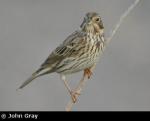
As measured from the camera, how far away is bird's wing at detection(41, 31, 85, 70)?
11.7m

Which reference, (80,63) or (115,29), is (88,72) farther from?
(115,29)

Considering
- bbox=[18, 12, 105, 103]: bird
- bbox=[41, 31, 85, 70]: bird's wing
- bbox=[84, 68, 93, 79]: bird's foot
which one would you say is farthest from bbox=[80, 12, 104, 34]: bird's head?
bbox=[84, 68, 93, 79]: bird's foot

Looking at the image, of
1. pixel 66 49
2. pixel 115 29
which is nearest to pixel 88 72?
pixel 66 49

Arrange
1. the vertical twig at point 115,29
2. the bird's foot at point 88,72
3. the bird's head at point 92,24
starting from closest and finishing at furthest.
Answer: the vertical twig at point 115,29, the bird's head at point 92,24, the bird's foot at point 88,72

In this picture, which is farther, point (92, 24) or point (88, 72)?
point (88, 72)

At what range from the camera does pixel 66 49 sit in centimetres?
1175

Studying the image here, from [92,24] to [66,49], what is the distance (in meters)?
0.44

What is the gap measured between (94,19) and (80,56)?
1.86ft

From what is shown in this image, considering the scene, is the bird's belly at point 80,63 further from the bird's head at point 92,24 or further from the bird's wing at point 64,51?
the bird's head at point 92,24

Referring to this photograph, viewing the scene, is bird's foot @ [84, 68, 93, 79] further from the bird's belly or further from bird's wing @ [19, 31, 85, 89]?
bird's wing @ [19, 31, 85, 89]

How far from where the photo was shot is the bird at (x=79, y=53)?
11.6 m

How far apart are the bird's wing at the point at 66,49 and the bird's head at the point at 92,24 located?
0.54ft

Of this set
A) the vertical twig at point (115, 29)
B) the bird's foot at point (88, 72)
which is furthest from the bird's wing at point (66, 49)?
the vertical twig at point (115, 29)

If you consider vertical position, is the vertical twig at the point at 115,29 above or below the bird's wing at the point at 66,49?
above
